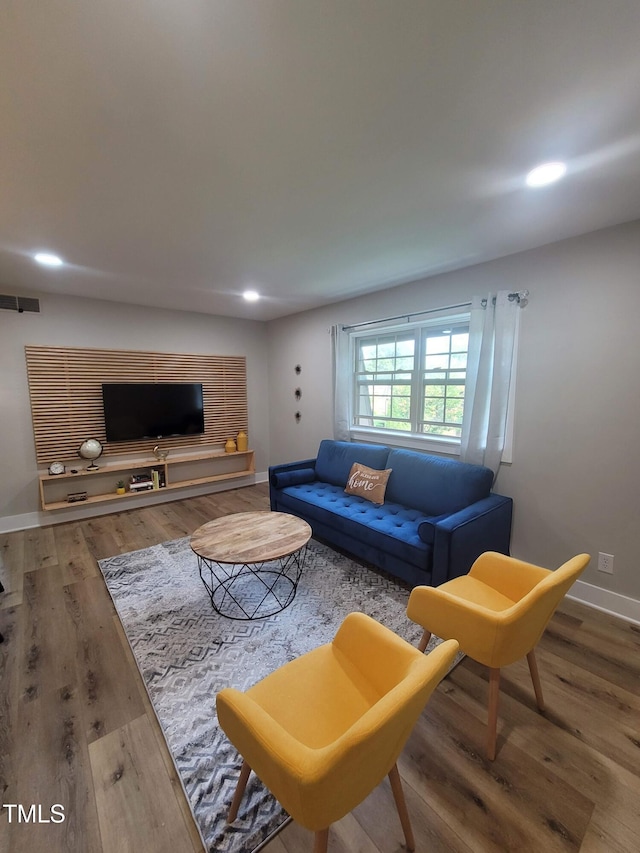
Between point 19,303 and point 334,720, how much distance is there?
448 centimetres

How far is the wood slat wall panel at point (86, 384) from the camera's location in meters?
3.65

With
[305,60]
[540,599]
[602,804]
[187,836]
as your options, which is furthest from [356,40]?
[602,804]

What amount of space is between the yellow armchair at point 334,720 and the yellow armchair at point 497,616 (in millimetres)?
418

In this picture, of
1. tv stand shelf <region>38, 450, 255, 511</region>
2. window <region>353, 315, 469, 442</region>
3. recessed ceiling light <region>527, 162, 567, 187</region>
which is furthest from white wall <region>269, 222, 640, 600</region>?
tv stand shelf <region>38, 450, 255, 511</region>

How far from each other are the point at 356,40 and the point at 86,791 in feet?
8.72

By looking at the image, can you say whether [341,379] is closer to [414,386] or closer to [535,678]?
[414,386]

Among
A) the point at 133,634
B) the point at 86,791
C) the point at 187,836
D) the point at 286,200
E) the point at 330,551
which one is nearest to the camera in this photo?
the point at 187,836

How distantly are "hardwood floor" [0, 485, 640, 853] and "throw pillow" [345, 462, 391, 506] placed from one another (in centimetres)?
150

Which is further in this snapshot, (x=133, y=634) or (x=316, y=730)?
(x=133, y=634)

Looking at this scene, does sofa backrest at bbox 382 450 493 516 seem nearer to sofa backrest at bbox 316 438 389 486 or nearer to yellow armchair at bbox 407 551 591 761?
sofa backrest at bbox 316 438 389 486

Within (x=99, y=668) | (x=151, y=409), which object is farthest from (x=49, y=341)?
(x=99, y=668)

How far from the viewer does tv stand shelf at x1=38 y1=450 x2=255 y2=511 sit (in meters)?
3.79

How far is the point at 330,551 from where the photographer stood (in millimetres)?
3121

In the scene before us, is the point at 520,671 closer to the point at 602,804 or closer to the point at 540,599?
the point at 602,804
